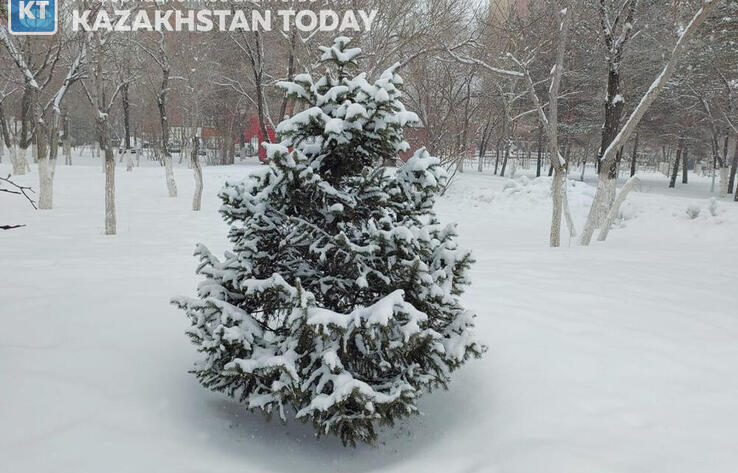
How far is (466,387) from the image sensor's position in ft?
13.9

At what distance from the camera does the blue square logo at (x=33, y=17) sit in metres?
14.9

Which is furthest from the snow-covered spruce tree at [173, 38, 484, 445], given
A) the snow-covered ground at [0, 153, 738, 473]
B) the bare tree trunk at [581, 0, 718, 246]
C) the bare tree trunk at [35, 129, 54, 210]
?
the bare tree trunk at [35, 129, 54, 210]

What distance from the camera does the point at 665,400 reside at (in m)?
3.57

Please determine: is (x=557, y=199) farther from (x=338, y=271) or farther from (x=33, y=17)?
(x=33, y=17)

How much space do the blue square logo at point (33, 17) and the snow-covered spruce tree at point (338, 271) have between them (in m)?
15.3

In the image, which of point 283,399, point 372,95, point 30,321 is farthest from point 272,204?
point 30,321

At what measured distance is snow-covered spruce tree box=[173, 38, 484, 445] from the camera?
132 inches

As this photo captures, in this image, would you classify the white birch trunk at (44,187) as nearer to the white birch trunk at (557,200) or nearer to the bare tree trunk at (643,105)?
the white birch trunk at (557,200)

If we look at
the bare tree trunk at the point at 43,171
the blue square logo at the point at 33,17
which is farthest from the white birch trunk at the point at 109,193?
the blue square logo at the point at 33,17

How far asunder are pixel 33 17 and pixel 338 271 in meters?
17.3

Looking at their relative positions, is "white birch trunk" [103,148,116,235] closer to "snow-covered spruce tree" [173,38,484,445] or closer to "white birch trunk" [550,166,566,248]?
"snow-covered spruce tree" [173,38,484,445]

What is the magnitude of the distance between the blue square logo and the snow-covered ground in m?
11.6

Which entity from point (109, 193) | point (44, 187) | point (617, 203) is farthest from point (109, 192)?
point (617, 203)

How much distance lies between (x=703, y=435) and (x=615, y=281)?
3.71m
